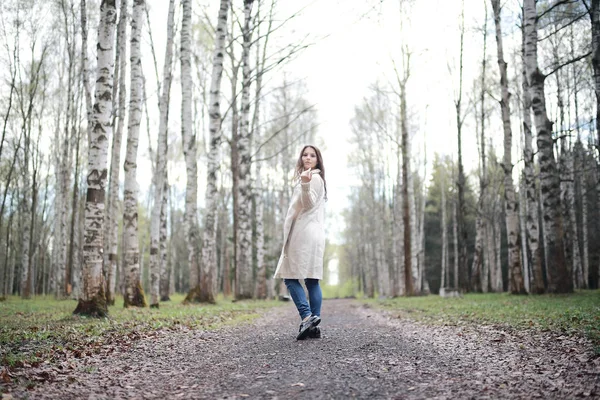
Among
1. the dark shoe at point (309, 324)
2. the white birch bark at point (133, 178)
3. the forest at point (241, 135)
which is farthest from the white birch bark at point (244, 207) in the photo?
the dark shoe at point (309, 324)

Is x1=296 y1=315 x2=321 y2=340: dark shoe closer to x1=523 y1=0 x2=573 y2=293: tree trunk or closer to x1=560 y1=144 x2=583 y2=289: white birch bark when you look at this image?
x1=523 y1=0 x2=573 y2=293: tree trunk

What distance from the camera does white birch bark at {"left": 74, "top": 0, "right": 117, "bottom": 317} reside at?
8.05 m

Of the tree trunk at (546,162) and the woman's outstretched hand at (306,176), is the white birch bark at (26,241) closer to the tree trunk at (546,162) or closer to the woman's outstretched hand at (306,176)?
the woman's outstretched hand at (306,176)

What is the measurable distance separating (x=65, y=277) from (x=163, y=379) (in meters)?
19.9

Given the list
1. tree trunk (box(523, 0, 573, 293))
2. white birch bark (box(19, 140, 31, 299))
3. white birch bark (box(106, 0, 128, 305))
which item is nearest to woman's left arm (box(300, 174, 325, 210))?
tree trunk (box(523, 0, 573, 293))

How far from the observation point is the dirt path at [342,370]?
130 inches

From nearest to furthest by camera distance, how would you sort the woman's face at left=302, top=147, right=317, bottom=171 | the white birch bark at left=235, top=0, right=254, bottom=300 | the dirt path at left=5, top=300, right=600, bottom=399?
the dirt path at left=5, top=300, right=600, bottom=399 → the woman's face at left=302, top=147, right=317, bottom=171 → the white birch bark at left=235, top=0, right=254, bottom=300

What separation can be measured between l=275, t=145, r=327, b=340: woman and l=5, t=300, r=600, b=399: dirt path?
0.42m

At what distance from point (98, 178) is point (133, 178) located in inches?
133

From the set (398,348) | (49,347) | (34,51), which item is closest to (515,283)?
(398,348)

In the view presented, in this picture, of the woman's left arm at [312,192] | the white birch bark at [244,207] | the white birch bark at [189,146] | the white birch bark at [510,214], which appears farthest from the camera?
the white birch bark at [244,207]

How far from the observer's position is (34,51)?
882 inches

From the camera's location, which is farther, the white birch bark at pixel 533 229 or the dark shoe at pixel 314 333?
the white birch bark at pixel 533 229

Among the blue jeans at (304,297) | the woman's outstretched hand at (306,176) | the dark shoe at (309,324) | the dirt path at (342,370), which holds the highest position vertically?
the woman's outstretched hand at (306,176)
